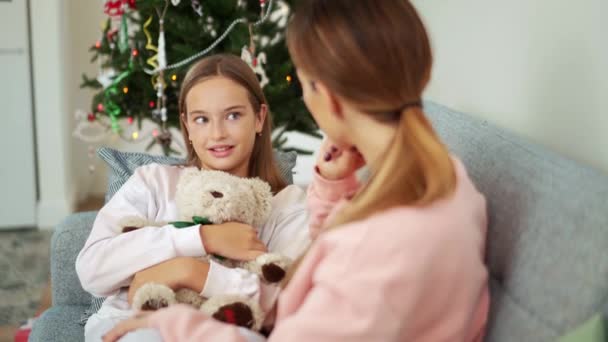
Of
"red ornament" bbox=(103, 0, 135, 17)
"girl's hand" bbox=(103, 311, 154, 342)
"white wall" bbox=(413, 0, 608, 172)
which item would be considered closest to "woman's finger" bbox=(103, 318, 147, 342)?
"girl's hand" bbox=(103, 311, 154, 342)

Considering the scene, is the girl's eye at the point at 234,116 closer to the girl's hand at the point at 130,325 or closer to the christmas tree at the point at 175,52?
the girl's hand at the point at 130,325

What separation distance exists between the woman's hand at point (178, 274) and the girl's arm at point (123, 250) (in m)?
0.02

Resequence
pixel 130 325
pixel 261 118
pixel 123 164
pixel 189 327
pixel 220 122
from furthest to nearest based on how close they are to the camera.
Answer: pixel 123 164 → pixel 261 118 → pixel 220 122 → pixel 130 325 → pixel 189 327

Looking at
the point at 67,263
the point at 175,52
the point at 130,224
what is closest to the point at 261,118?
the point at 130,224

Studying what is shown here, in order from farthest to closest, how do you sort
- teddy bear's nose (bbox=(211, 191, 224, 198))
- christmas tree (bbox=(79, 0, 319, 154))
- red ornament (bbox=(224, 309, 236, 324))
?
christmas tree (bbox=(79, 0, 319, 154))
teddy bear's nose (bbox=(211, 191, 224, 198))
red ornament (bbox=(224, 309, 236, 324))

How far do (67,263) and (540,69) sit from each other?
129 cm

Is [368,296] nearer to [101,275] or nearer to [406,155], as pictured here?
[406,155]

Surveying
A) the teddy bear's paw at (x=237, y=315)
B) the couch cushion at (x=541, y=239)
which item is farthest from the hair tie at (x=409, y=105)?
the teddy bear's paw at (x=237, y=315)

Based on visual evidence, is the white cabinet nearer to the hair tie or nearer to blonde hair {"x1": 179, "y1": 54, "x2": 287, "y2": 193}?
blonde hair {"x1": 179, "y1": 54, "x2": 287, "y2": 193}

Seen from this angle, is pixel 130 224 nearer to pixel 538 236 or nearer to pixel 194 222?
pixel 194 222

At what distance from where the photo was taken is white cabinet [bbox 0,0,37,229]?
12.4 feet

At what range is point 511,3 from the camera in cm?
162

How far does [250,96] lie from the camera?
6.06 feet

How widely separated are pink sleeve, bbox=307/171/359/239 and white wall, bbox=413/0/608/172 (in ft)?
1.25
